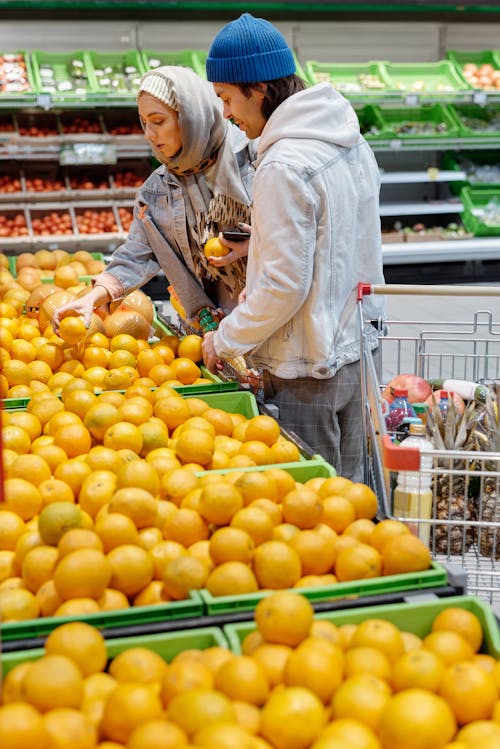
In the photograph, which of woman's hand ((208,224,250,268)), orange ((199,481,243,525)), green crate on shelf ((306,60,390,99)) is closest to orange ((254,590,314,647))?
orange ((199,481,243,525))

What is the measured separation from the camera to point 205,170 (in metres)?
3.08

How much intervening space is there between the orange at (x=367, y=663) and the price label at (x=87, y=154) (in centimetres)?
651

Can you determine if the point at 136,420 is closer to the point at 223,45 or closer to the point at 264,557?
the point at 264,557

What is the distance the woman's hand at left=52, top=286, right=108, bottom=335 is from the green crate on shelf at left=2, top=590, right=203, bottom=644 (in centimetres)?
165

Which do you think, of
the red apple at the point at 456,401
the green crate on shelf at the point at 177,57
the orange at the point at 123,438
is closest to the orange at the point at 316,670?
the orange at the point at 123,438

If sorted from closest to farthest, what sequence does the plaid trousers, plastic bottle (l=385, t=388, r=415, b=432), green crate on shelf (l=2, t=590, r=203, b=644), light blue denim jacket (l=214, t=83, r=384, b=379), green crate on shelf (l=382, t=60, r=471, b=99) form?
green crate on shelf (l=2, t=590, r=203, b=644)
light blue denim jacket (l=214, t=83, r=384, b=379)
plastic bottle (l=385, t=388, r=415, b=432)
the plaid trousers
green crate on shelf (l=382, t=60, r=471, b=99)

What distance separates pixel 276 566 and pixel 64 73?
7125mm

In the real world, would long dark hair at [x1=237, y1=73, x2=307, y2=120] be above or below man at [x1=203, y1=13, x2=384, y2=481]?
above

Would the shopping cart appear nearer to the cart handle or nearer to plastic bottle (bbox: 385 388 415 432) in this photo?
the cart handle

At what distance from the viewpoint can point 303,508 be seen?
1810mm

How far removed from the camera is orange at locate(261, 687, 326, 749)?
1.23m

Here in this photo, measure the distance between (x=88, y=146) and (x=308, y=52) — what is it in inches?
98.9

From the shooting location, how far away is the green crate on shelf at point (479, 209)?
8.09 m

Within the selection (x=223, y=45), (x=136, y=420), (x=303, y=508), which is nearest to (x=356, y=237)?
(x=223, y=45)
